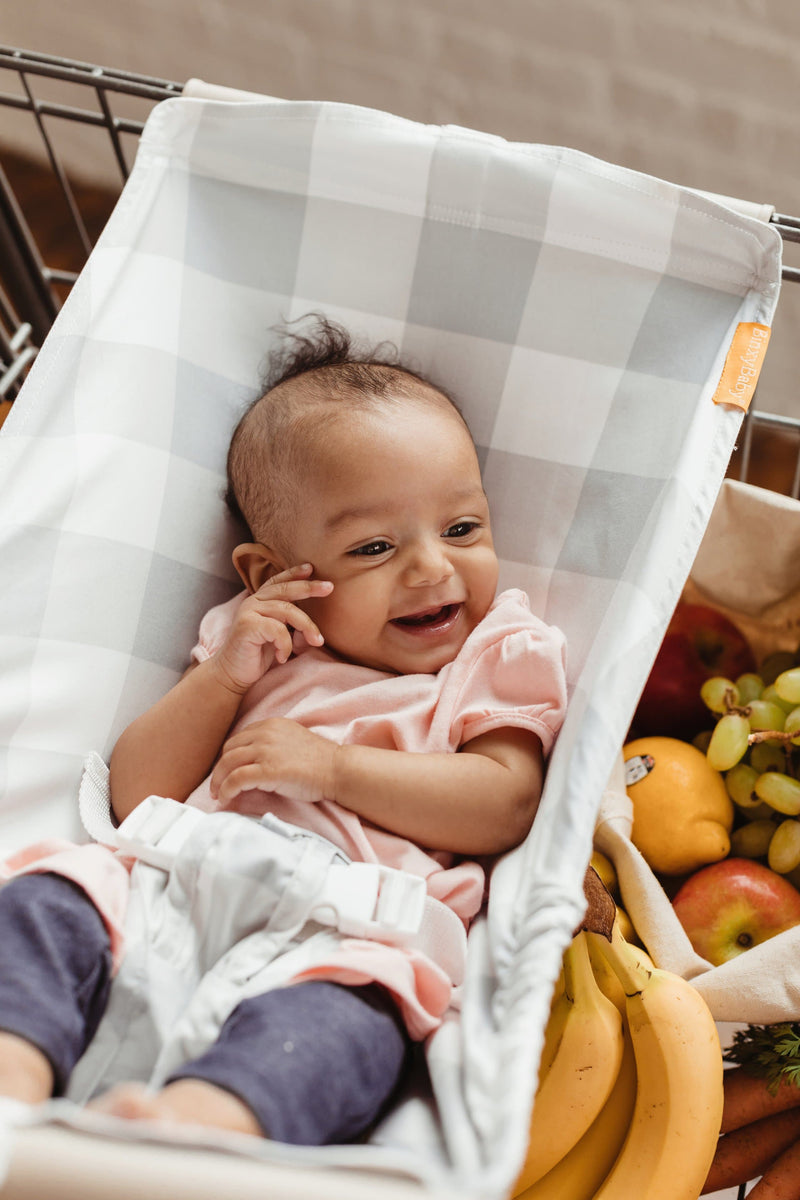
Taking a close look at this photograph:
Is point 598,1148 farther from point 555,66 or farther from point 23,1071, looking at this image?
point 555,66

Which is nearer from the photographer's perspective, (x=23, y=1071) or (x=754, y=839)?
(x=23, y=1071)

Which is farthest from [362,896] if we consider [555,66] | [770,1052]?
[555,66]

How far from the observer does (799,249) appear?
1822 millimetres

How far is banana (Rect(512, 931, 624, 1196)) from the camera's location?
805mm

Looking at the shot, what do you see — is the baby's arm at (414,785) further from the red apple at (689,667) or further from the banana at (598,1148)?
the red apple at (689,667)

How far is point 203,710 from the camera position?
0.96 metres

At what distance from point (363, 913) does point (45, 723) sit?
0.38 metres

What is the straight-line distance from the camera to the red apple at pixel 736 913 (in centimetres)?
106

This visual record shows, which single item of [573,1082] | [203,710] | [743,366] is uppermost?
[743,366]

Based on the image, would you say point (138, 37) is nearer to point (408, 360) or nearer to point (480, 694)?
point (408, 360)

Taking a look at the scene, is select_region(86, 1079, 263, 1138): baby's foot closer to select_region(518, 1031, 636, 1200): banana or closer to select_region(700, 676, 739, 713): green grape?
select_region(518, 1031, 636, 1200): banana

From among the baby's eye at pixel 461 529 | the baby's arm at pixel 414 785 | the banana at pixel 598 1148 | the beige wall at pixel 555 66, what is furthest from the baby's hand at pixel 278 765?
the beige wall at pixel 555 66

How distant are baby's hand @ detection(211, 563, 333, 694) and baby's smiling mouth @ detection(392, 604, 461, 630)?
0.09 m

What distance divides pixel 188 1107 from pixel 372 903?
225mm
